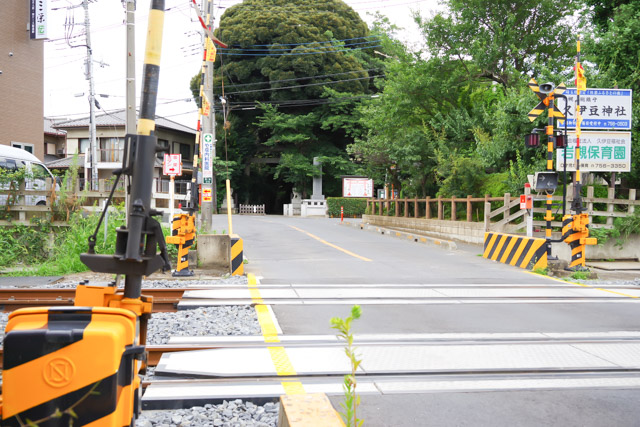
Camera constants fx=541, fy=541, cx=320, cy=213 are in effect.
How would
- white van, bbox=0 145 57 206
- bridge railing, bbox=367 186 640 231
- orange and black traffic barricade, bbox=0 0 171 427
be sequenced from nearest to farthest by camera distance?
orange and black traffic barricade, bbox=0 0 171 427 < white van, bbox=0 145 57 206 < bridge railing, bbox=367 186 640 231

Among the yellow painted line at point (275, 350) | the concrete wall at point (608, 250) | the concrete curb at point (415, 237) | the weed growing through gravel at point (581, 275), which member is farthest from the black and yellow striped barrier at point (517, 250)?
the yellow painted line at point (275, 350)

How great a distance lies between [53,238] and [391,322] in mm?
8926

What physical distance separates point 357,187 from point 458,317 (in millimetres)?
34457

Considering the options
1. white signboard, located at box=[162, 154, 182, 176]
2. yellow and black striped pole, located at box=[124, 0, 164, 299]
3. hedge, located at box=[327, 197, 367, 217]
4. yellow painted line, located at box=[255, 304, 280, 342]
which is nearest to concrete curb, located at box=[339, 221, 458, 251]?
white signboard, located at box=[162, 154, 182, 176]

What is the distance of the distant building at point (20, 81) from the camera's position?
2402 cm

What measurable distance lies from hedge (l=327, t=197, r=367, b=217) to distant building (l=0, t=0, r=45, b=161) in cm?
2235

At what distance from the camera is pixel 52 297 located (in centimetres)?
804

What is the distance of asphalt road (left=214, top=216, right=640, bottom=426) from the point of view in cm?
390

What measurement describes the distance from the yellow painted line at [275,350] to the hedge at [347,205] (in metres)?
34.5

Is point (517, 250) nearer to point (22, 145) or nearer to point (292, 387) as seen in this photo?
point (292, 387)

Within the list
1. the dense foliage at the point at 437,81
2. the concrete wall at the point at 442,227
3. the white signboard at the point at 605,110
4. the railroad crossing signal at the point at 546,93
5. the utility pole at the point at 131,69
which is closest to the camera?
the utility pole at the point at 131,69

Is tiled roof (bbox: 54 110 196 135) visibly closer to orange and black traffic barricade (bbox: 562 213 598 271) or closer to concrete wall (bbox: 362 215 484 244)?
concrete wall (bbox: 362 215 484 244)

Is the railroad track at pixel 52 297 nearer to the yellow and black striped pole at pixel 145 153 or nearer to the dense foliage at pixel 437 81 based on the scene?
the yellow and black striped pole at pixel 145 153

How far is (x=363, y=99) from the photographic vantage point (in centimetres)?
4088
